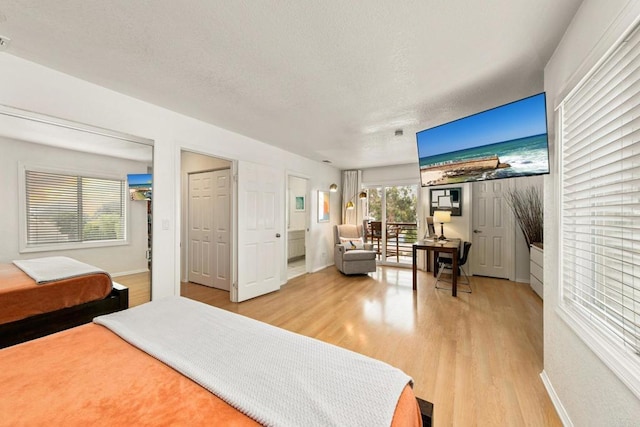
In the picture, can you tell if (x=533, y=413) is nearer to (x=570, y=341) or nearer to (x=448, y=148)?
(x=570, y=341)

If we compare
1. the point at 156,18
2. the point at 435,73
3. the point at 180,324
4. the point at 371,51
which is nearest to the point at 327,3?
the point at 371,51

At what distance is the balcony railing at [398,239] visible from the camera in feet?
19.3

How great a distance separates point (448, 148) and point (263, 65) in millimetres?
1843

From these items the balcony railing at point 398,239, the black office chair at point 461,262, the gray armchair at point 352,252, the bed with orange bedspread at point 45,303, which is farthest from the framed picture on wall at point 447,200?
the bed with orange bedspread at point 45,303

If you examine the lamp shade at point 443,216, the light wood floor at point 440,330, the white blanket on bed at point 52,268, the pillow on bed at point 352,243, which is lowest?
the light wood floor at point 440,330

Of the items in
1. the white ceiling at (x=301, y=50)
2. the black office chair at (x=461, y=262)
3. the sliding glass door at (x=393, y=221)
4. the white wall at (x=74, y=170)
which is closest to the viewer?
the white ceiling at (x=301, y=50)

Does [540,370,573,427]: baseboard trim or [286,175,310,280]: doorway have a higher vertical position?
[286,175,310,280]: doorway

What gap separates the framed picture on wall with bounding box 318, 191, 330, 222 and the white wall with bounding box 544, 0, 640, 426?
4.22 m

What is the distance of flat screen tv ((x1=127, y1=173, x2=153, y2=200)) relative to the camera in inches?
97.7

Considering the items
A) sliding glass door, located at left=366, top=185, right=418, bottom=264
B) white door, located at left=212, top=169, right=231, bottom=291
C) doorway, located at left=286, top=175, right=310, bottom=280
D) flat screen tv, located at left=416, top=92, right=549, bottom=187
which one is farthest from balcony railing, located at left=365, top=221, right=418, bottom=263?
white door, located at left=212, top=169, right=231, bottom=291

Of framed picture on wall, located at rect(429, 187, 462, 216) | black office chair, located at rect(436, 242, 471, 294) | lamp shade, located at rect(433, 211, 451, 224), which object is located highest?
framed picture on wall, located at rect(429, 187, 462, 216)

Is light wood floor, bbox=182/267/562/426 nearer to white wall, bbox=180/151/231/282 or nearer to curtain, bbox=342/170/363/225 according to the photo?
white wall, bbox=180/151/231/282

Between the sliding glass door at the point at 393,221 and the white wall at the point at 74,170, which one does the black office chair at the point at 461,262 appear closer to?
the sliding glass door at the point at 393,221

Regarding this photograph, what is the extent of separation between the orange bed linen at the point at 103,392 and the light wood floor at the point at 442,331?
1.26 m
